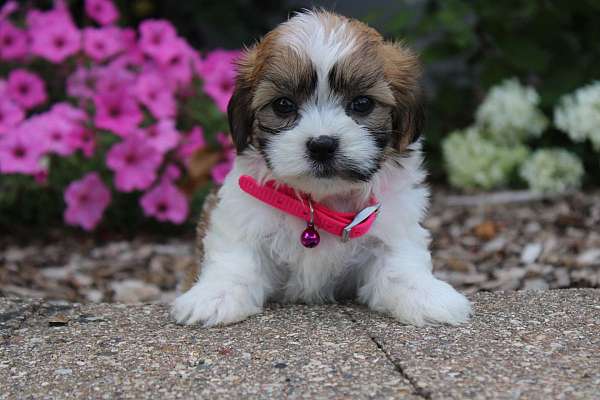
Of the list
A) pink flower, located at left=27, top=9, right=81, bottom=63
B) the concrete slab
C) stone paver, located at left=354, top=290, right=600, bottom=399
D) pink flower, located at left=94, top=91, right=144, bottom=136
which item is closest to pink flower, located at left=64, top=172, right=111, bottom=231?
pink flower, located at left=94, top=91, right=144, bottom=136

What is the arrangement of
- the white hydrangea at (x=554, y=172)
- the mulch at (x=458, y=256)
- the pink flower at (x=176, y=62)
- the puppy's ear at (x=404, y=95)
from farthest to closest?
the white hydrangea at (x=554, y=172) < the pink flower at (x=176, y=62) < the mulch at (x=458, y=256) < the puppy's ear at (x=404, y=95)

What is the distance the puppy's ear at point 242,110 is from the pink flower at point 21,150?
243 cm

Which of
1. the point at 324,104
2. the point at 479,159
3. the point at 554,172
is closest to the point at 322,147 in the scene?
the point at 324,104

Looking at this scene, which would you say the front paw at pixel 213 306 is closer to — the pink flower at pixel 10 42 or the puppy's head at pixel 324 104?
the puppy's head at pixel 324 104

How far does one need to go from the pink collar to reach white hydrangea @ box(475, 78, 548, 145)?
378 cm

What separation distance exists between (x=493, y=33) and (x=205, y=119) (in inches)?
109

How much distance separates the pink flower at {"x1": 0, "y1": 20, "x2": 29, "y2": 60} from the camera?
613cm

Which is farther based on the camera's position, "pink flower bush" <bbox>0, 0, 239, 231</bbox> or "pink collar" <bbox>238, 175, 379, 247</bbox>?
"pink flower bush" <bbox>0, 0, 239, 231</bbox>

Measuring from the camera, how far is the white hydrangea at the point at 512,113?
22.7 ft

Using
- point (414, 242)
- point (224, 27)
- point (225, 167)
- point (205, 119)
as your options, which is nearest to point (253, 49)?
point (414, 242)

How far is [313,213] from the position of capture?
3.52 meters

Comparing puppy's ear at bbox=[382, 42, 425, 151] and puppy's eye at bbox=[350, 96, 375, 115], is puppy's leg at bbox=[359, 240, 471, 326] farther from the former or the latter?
puppy's eye at bbox=[350, 96, 375, 115]

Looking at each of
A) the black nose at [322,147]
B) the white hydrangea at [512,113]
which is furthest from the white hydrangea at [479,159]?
the black nose at [322,147]

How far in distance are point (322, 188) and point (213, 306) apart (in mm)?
691
